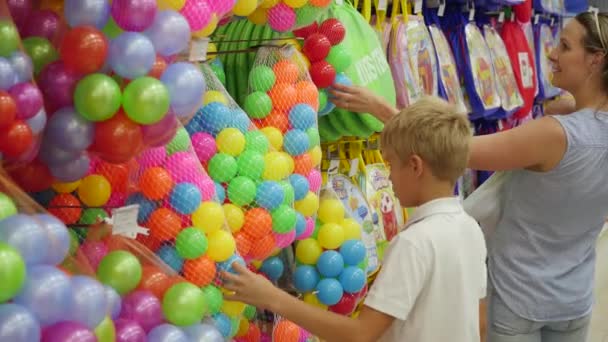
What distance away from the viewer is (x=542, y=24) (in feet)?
15.9

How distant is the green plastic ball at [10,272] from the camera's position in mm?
1135

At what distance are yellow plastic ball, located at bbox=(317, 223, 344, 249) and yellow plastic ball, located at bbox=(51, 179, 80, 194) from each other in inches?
32.8

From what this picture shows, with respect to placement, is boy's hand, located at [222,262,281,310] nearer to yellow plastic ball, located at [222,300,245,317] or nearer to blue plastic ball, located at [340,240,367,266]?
yellow plastic ball, located at [222,300,245,317]

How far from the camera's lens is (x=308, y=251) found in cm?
220

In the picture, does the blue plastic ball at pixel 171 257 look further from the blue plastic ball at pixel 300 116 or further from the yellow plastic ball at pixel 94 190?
the blue plastic ball at pixel 300 116

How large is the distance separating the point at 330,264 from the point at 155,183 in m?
0.70

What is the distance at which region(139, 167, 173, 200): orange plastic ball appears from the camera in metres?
1.62

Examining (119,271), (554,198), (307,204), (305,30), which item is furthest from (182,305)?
(554,198)

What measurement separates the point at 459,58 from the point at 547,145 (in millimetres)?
1627

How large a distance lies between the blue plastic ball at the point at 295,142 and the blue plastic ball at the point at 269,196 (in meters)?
0.17

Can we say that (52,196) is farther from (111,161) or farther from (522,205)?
(522,205)

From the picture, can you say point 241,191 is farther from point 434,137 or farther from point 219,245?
point 434,137

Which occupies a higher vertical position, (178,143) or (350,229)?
(178,143)

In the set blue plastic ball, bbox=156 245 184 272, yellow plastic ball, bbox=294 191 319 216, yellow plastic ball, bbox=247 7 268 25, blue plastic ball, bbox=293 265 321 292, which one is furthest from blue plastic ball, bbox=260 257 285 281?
yellow plastic ball, bbox=247 7 268 25
